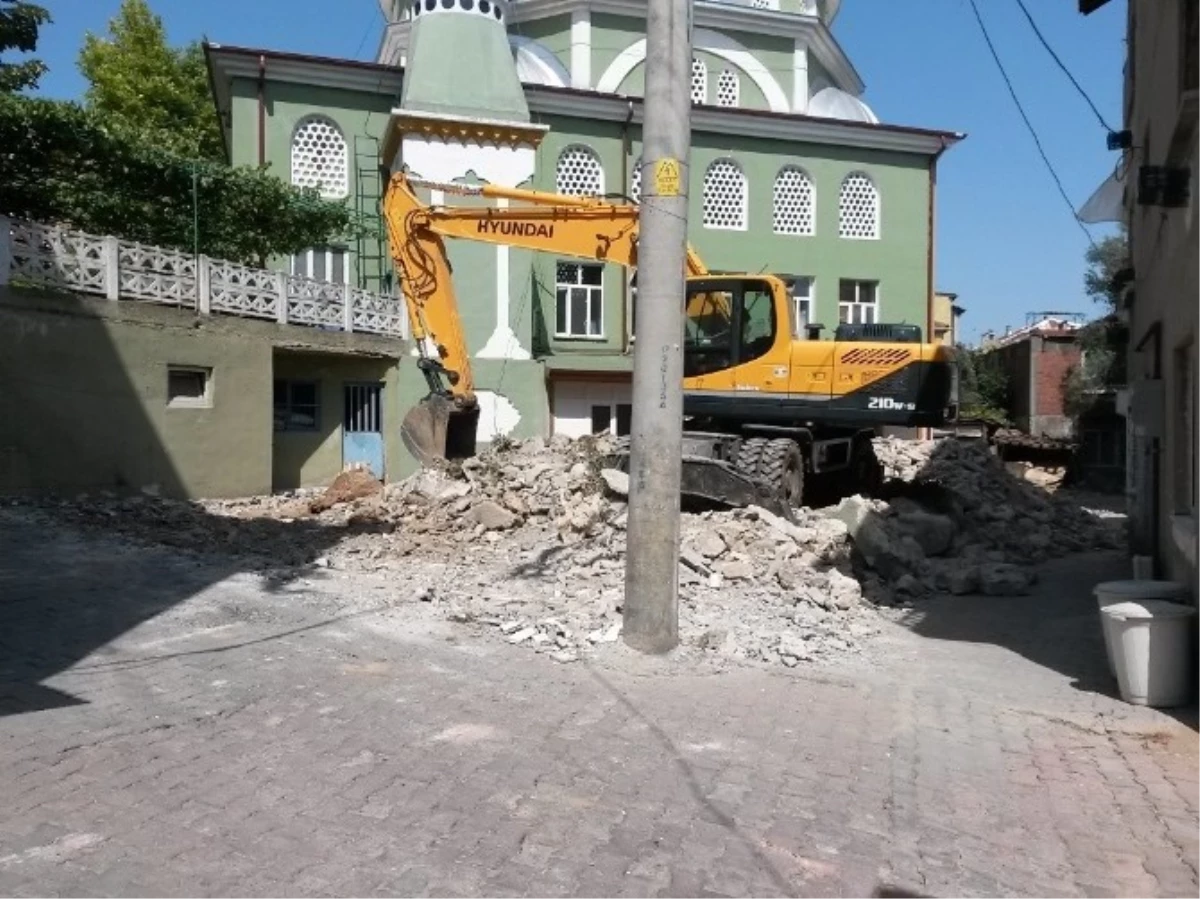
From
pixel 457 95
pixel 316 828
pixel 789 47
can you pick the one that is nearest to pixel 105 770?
pixel 316 828

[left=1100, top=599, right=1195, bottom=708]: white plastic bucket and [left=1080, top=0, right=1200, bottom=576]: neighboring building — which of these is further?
[left=1080, top=0, right=1200, bottom=576]: neighboring building

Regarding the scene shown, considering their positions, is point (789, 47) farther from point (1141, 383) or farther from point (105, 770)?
point (105, 770)

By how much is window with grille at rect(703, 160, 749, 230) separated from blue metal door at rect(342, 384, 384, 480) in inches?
355

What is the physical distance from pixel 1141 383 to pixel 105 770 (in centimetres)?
875

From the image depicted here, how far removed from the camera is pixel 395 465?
20.5m

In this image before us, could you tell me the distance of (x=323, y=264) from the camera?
22.3 m

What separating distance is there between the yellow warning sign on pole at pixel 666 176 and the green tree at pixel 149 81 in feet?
77.1

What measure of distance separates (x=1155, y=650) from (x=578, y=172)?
19.2 m

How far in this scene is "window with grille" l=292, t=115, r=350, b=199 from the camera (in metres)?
21.9

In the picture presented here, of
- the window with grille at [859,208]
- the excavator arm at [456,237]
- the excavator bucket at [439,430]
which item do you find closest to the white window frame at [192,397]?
the excavator arm at [456,237]

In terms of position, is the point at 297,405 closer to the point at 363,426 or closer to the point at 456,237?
the point at 363,426

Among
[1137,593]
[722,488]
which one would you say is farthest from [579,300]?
[1137,593]

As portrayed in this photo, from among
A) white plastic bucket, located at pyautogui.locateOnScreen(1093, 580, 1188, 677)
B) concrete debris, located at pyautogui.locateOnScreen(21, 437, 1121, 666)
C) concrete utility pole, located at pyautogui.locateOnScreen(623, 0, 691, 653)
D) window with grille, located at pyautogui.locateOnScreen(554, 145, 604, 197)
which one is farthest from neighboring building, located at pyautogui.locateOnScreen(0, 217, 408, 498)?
white plastic bucket, located at pyautogui.locateOnScreen(1093, 580, 1188, 677)

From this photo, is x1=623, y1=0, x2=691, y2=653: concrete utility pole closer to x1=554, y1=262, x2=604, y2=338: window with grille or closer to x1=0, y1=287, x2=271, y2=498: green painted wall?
x1=0, y1=287, x2=271, y2=498: green painted wall
